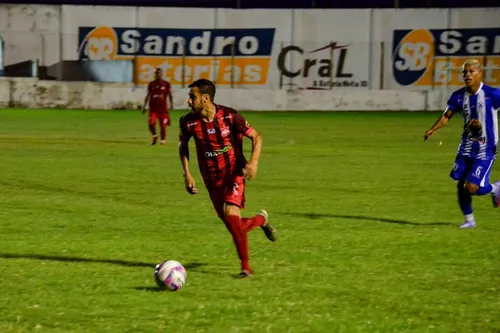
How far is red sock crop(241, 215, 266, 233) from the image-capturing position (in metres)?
10.7

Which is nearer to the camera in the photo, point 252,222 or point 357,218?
point 252,222

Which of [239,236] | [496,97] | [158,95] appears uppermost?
[496,97]

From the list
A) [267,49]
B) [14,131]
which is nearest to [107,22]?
[267,49]

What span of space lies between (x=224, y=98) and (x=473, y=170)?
35.1 m

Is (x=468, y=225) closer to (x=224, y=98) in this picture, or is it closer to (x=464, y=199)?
(x=464, y=199)

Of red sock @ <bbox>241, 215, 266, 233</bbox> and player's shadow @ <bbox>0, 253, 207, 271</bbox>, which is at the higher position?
red sock @ <bbox>241, 215, 266, 233</bbox>

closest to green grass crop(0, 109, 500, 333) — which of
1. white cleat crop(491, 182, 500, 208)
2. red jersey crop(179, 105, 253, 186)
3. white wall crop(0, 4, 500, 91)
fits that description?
white cleat crop(491, 182, 500, 208)

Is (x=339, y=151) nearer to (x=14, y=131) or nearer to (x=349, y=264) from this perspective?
(x=14, y=131)

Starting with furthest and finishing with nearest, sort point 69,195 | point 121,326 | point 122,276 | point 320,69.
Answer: point 320,69 < point 69,195 < point 122,276 < point 121,326

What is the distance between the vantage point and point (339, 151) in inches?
1089

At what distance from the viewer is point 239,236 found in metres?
10.0

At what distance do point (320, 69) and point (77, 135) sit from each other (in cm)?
2441

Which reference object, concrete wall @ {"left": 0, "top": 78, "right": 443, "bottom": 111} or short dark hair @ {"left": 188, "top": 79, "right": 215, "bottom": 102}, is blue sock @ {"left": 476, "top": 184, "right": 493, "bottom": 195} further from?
concrete wall @ {"left": 0, "top": 78, "right": 443, "bottom": 111}

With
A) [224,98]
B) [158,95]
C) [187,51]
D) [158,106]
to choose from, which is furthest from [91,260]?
[187,51]
